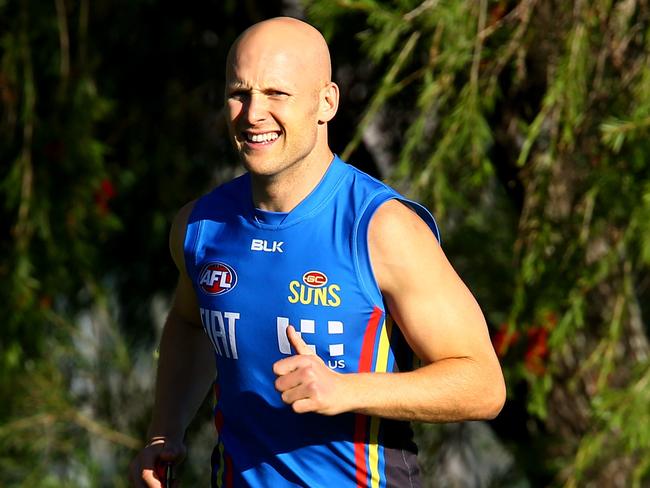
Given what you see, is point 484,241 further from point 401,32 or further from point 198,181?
point 198,181

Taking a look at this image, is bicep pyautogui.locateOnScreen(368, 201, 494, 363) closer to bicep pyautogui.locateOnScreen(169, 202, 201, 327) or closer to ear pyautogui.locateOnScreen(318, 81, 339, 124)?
ear pyautogui.locateOnScreen(318, 81, 339, 124)

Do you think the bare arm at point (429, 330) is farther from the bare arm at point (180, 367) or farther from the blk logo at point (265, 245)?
the bare arm at point (180, 367)

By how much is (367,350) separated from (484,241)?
6.88ft

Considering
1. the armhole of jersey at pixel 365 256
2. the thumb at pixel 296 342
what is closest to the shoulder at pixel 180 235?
the armhole of jersey at pixel 365 256

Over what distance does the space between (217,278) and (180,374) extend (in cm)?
35

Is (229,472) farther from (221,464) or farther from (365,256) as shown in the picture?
(365,256)

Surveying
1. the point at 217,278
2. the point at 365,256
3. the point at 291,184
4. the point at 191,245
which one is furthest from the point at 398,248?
the point at 191,245

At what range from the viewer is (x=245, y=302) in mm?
2459

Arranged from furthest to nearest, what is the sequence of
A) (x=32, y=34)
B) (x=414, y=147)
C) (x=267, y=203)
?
(x=32, y=34)
(x=414, y=147)
(x=267, y=203)

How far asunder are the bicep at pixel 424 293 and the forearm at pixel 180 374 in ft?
1.98

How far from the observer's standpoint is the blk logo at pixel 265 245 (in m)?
2.46

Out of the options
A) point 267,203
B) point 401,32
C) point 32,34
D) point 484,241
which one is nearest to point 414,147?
point 401,32

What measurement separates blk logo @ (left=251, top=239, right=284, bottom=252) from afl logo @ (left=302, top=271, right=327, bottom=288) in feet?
0.29

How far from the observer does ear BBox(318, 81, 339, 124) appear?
2.47 m
